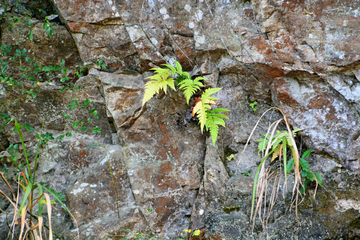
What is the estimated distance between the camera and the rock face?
267cm

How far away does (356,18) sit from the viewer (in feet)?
8.23

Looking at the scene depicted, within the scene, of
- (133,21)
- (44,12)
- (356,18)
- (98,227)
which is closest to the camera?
(356,18)

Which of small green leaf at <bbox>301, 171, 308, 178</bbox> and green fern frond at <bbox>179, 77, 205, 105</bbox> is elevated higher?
green fern frond at <bbox>179, 77, 205, 105</bbox>

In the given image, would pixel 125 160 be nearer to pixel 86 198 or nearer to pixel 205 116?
pixel 86 198

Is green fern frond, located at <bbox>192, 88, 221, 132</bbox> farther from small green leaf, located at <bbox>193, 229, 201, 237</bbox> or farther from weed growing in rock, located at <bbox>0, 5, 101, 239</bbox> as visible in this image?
weed growing in rock, located at <bbox>0, 5, 101, 239</bbox>

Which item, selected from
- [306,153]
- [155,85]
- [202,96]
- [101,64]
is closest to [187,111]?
[202,96]

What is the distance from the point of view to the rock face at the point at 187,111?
267cm

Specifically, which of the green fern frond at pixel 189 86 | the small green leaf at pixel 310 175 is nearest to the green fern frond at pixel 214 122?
the green fern frond at pixel 189 86

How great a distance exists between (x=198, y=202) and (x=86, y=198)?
1405mm

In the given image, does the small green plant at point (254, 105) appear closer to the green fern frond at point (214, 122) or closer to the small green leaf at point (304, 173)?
the green fern frond at point (214, 122)

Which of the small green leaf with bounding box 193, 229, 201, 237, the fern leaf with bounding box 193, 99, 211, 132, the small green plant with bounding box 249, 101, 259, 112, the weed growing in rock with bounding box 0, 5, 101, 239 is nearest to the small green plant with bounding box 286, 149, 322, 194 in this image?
the small green plant with bounding box 249, 101, 259, 112

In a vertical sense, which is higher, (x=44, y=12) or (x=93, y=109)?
(x=44, y=12)

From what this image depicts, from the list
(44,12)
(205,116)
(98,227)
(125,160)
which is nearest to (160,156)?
(125,160)

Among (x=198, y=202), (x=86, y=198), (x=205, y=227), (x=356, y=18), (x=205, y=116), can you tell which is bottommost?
(x=205, y=227)
